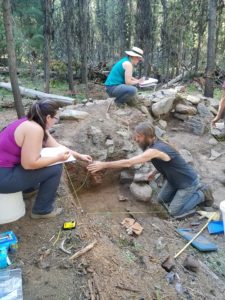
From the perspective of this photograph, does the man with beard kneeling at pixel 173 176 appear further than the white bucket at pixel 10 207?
Yes

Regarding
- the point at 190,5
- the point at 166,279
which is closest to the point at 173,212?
the point at 166,279

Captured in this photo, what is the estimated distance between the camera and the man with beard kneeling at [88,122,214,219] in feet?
13.3

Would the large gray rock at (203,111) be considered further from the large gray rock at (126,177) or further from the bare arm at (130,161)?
the bare arm at (130,161)

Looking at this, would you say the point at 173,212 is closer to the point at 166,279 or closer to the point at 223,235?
the point at 223,235

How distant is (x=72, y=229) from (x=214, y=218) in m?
1.97

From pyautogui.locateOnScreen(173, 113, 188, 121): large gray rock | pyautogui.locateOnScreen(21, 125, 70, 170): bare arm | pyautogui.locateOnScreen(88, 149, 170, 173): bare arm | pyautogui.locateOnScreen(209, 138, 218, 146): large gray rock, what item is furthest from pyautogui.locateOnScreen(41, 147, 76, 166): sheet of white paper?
pyautogui.locateOnScreen(173, 113, 188, 121): large gray rock

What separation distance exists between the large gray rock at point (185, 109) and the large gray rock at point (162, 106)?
241mm

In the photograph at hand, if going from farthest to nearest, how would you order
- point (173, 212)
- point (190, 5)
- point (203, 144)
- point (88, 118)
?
point (190, 5)
point (203, 144)
point (88, 118)
point (173, 212)

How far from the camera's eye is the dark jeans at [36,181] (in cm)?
298

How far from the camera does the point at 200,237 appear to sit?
390 centimetres

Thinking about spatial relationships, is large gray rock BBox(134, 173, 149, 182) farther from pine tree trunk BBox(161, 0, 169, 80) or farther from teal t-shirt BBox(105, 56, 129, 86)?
pine tree trunk BBox(161, 0, 169, 80)

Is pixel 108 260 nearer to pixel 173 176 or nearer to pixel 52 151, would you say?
pixel 52 151

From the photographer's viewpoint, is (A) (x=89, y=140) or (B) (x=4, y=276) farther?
(A) (x=89, y=140)

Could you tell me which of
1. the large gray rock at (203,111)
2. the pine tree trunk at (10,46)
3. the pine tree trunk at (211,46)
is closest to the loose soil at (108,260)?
the pine tree trunk at (10,46)
